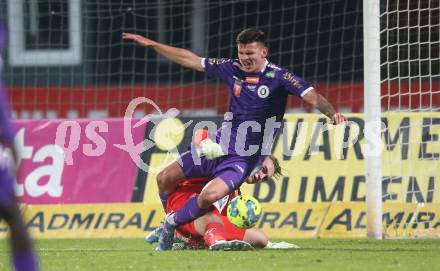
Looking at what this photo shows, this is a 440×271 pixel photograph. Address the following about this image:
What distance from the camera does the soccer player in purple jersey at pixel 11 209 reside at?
5.32 m

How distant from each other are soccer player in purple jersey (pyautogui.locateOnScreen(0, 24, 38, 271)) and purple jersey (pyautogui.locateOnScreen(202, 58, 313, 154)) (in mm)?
4295

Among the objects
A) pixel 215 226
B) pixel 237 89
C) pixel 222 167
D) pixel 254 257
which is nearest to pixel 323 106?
pixel 237 89

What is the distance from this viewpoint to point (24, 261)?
17.5ft

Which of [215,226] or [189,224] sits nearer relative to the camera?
[215,226]

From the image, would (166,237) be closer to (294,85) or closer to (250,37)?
(294,85)

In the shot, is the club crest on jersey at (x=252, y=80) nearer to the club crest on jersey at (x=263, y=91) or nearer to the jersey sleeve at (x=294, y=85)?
the club crest on jersey at (x=263, y=91)

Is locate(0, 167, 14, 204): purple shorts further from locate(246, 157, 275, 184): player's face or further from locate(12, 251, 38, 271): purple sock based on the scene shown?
locate(246, 157, 275, 184): player's face

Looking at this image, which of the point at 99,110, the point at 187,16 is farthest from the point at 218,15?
the point at 99,110

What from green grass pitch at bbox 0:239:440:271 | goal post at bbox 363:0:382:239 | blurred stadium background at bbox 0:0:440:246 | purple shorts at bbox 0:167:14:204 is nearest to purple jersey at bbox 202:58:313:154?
green grass pitch at bbox 0:239:440:271

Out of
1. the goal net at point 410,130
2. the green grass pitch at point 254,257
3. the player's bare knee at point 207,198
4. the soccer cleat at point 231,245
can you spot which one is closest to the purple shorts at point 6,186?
the green grass pitch at point 254,257

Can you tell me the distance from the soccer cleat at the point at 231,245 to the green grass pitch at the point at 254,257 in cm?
16

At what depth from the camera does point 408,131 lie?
11.9 m

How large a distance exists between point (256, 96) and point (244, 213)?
1.08m

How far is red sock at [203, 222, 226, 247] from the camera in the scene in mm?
9320
